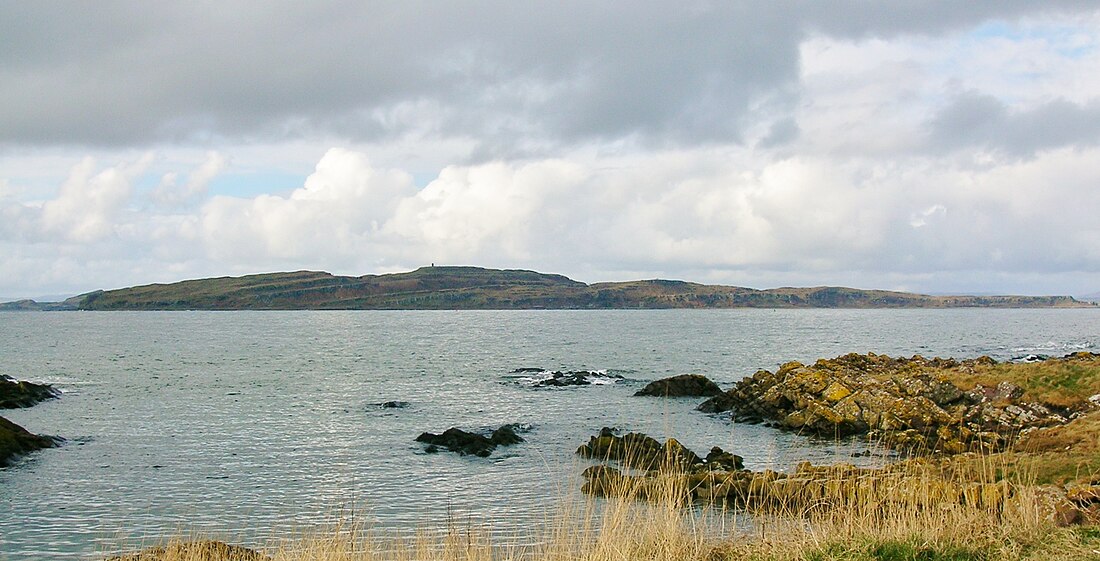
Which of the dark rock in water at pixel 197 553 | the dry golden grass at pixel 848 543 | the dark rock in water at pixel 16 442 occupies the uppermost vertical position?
the dry golden grass at pixel 848 543

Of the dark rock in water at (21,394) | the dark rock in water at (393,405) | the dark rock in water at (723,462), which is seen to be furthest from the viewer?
the dark rock in water at (393,405)

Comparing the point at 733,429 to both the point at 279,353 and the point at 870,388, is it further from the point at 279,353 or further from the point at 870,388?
the point at 279,353

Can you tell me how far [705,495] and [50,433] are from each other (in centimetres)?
2613

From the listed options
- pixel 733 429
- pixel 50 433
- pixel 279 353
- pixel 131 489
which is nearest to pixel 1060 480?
pixel 733 429

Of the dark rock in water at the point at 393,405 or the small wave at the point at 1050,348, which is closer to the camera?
the dark rock in water at the point at 393,405

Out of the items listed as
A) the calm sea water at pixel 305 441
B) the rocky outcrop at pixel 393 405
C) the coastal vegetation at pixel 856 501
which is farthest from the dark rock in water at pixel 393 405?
the coastal vegetation at pixel 856 501

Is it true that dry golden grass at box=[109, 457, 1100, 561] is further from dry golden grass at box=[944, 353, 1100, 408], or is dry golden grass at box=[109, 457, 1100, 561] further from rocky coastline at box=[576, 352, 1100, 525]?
dry golden grass at box=[944, 353, 1100, 408]

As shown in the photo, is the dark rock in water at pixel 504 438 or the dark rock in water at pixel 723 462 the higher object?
the dark rock in water at pixel 723 462

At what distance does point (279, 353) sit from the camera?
7988 cm

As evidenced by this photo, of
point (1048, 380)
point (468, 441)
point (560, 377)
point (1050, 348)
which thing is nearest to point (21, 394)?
point (468, 441)

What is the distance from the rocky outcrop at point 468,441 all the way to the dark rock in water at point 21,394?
2308cm

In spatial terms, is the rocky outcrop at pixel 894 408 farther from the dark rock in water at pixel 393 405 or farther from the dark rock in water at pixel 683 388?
the dark rock in water at pixel 393 405

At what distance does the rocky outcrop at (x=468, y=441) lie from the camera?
26906 millimetres

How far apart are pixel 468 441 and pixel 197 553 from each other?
17.5 meters
